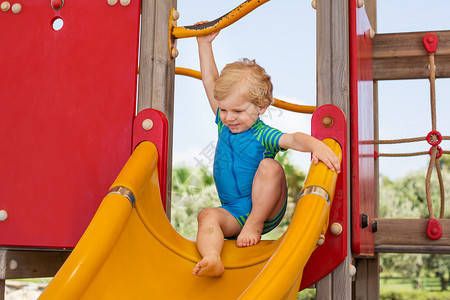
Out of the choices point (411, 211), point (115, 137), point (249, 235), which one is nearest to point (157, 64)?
point (115, 137)

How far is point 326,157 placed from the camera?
147 cm

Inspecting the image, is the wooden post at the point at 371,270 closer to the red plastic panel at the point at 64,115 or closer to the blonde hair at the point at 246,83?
the blonde hair at the point at 246,83

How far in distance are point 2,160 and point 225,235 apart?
875 mm

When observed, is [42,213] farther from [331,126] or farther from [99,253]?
[331,126]

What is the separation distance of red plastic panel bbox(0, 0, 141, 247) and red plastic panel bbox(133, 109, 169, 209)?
4 cm

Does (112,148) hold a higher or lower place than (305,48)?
lower

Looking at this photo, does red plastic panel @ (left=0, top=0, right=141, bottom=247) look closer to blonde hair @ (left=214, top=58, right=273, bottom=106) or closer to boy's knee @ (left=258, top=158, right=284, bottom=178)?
blonde hair @ (left=214, top=58, right=273, bottom=106)

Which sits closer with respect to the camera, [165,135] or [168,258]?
[168,258]

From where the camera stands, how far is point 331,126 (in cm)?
158

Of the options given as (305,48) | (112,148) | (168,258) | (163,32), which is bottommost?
(168,258)

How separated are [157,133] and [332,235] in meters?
0.64

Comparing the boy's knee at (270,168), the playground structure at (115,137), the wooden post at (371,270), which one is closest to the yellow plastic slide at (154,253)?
the playground structure at (115,137)

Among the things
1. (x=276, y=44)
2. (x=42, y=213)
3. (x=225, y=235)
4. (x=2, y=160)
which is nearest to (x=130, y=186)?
(x=225, y=235)

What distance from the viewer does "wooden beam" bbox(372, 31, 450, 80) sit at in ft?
8.29
